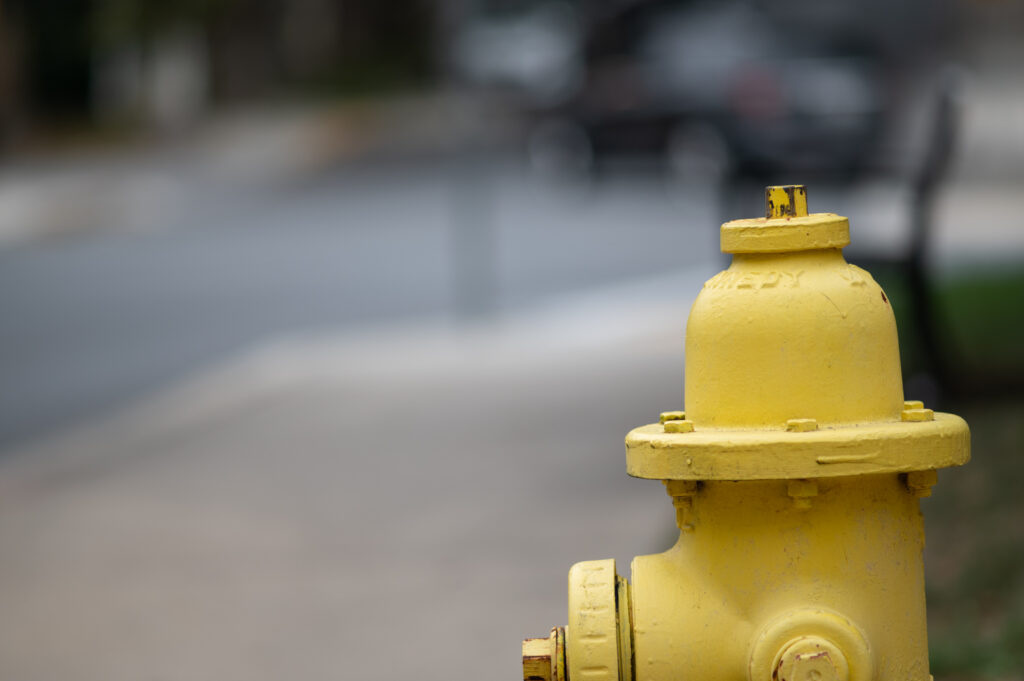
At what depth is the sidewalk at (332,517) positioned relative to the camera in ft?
13.1

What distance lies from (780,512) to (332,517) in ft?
11.3

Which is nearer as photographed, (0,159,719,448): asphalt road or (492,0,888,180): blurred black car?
(0,159,719,448): asphalt road

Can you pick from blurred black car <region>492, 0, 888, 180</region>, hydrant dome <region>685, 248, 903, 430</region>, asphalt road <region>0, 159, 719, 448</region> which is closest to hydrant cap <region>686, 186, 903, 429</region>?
hydrant dome <region>685, 248, 903, 430</region>

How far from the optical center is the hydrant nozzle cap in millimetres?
2178

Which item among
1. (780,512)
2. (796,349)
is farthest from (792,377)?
(780,512)

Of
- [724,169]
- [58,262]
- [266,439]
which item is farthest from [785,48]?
[266,439]

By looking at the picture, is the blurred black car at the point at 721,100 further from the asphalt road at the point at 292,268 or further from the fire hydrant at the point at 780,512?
the fire hydrant at the point at 780,512

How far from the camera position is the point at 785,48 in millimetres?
18609

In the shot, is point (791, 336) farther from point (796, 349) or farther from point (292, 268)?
point (292, 268)

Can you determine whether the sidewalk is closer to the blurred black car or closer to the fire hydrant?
the fire hydrant

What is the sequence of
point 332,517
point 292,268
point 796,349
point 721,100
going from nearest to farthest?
point 796,349 → point 332,517 → point 292,268 → point 721,100

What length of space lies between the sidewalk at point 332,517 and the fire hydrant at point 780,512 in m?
1.47

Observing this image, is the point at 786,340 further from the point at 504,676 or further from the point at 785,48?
the point at 785,48

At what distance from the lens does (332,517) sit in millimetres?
5406
